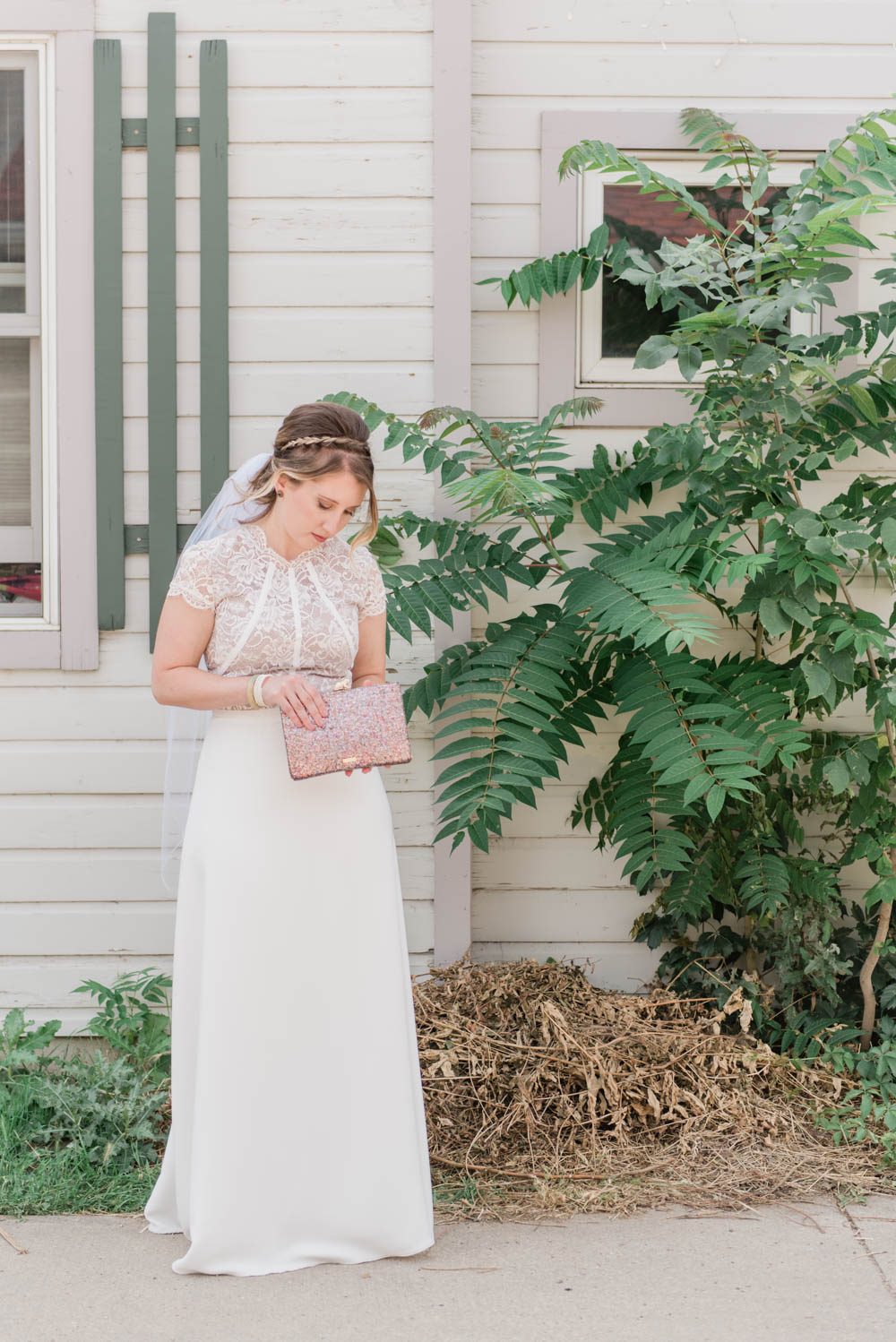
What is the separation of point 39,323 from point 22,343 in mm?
104

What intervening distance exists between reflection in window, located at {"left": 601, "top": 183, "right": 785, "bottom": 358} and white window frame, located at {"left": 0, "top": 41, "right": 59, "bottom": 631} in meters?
1.88

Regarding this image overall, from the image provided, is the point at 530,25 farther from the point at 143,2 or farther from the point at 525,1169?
the point at 525,1169

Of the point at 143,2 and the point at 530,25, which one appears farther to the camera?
the point at 530,25

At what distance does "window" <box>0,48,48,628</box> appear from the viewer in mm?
3883

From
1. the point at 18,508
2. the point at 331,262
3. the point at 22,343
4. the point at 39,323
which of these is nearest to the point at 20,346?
the point at 22,343

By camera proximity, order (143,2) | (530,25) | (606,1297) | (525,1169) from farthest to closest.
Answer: (530,25) → (143,2) → (525,1169) → (606,1297)

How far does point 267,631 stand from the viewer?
9.08 feet

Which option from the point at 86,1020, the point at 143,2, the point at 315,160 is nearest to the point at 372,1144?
the point at 86,1020

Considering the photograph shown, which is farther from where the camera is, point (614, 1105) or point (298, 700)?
point (614, 1105)

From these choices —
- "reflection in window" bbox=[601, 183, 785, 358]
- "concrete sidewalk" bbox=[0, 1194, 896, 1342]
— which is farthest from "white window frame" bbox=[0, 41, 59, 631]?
"concrete sidewalk" bbox=[0, 1194, 896, 1342]

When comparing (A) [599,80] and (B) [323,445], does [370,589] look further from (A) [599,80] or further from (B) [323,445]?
(A) [599,80]

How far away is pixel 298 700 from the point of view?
8.61 ft

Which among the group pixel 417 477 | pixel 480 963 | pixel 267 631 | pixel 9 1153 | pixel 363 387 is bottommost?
pixel 9 1153

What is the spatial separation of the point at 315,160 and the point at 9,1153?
3.20 metres
